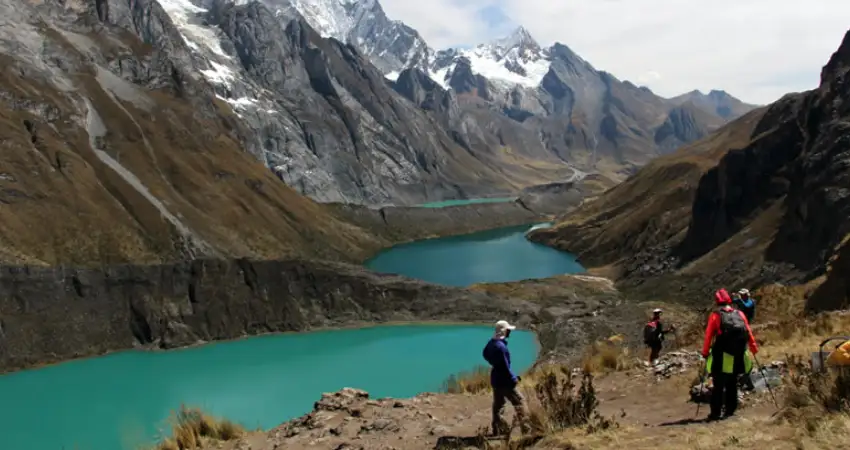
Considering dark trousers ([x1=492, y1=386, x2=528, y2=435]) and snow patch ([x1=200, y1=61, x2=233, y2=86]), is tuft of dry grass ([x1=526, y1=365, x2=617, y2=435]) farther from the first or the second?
snow patch ([x1=200, y1=61, x2=233, y2=86])

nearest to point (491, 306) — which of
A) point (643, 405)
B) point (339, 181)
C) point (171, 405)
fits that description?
point (171, 405)

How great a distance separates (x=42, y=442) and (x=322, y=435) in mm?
31807

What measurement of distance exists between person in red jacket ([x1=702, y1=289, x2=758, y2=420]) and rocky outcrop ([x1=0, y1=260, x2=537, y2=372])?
55.0m

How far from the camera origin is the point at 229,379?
1941 inches

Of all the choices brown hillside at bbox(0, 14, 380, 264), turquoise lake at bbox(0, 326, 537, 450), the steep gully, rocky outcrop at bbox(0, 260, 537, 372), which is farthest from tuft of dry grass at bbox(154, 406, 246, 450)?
brown hillside at bbox(0, 14, 380, 264)

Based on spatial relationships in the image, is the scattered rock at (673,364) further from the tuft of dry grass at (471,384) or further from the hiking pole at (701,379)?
the tuft of dry grass at (471,384)

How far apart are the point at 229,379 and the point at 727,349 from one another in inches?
1719

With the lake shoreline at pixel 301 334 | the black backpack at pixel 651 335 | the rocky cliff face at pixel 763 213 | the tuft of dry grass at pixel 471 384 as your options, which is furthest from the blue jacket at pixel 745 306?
the lake shoreline at pixel 301 334

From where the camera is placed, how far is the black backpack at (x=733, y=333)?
11.1 metres

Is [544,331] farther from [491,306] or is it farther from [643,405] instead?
[643,405]

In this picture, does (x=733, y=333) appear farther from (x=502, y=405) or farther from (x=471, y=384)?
(x=471, y=384)

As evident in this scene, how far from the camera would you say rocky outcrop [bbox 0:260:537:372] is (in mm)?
56250

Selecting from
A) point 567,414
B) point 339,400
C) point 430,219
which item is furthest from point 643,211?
point 567,414

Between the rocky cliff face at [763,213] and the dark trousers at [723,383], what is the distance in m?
19.4
